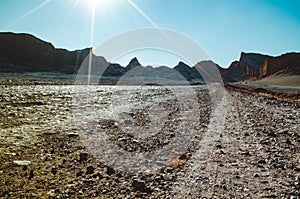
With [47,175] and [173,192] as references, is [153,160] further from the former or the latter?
[47,175]

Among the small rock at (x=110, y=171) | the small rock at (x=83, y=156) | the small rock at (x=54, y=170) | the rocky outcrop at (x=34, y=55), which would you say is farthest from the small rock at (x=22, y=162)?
the rocky outcrop at (x=34, y=55)

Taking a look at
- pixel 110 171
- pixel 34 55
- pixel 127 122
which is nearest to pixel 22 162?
pixel 110 171

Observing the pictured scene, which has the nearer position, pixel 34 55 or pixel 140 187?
pixel 140 187

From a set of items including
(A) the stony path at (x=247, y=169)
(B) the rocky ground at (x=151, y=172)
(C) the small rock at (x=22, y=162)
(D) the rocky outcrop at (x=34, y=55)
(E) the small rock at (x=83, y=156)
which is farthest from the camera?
(D) the rocky outcrop at (x=34, y=55)

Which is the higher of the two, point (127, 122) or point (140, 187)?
point (127, 122)

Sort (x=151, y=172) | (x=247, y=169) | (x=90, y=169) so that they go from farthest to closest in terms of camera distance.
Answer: (x=247, y=169) < (x=151, y=172) < (x=90, y=169)

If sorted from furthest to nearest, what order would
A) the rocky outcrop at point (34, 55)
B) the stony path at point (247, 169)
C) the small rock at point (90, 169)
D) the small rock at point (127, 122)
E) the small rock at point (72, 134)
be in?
the rocky outcrop at point (34, 55)
the small rock at point (127, 122)
the small rock at point (72, 134)
the small rock at point (90, 169)
the stony path at point (247, 169)

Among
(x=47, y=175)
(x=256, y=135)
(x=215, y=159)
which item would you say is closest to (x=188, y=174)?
(x=215, y=159)

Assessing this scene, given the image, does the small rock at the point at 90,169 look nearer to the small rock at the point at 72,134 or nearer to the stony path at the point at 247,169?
the stony path at the point at 247,169

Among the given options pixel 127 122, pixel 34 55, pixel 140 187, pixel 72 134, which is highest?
pixel 34 55

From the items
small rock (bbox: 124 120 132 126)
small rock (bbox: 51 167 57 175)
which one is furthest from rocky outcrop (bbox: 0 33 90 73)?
small rock (bbox: 51 167 57 175)

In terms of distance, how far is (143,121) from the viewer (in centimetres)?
1377

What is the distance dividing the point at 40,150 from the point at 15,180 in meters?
2.14

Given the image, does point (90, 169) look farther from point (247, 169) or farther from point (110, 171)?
point (247, 169)
